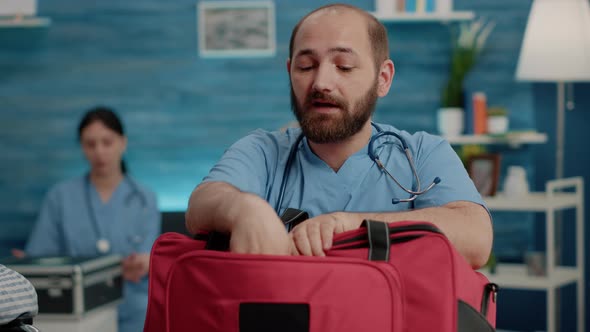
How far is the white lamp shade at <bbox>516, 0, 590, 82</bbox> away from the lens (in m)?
3.26

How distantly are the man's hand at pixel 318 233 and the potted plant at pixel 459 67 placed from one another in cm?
247

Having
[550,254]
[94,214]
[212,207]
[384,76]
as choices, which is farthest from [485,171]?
[212,207]

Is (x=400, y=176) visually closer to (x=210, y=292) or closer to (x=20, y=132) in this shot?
(x=210, y=292)

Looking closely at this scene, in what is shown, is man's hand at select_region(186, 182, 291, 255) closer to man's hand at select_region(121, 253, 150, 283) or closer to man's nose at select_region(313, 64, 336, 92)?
man's nose at select_region(313, 64, 336, 92)

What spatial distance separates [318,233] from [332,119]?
0.30 m

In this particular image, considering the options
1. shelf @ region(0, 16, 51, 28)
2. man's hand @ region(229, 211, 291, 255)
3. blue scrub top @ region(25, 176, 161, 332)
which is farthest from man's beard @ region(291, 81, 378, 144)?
shelf @ region(0, 16, 51, 28)

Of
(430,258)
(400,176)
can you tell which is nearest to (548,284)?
(400,176)

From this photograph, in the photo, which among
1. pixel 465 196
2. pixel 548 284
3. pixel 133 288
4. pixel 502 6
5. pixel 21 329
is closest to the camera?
pixel 21 329

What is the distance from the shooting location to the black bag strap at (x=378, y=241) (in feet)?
3.37

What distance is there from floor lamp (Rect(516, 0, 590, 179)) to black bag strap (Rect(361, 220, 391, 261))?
2446 millimetres

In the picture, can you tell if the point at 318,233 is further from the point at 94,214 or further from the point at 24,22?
the point at 24,22

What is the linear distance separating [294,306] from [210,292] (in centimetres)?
12

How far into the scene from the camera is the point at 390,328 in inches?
39.9

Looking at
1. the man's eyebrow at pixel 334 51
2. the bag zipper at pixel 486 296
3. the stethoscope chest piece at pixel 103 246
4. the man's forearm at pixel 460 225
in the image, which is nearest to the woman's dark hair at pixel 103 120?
the stethoscope chest piece at pixel 103 246
